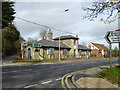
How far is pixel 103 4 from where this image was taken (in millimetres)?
8281

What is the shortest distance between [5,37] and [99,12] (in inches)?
1435

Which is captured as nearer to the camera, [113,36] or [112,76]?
[112,76]

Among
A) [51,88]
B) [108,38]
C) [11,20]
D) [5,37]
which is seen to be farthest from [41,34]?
[51,88]

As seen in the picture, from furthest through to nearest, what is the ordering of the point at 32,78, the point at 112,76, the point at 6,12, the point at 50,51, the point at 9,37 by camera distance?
the point at 9,37 → the point at 50,51 → the point at 6,12 → the point at 112,76 → the point at 32,78

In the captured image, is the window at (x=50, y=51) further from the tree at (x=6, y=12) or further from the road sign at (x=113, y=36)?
the road sign at (x=113, y=36)

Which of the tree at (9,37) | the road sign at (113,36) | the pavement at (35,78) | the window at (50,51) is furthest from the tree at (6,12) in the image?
the road sign at (113,36)

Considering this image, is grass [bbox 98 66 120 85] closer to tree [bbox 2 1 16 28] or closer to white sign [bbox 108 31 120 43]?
white sign [bbox 108 31 120 43]

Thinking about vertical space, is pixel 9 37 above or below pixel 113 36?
above

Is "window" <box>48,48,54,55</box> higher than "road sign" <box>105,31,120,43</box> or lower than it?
lower

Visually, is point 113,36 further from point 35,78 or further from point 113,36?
point 35,78

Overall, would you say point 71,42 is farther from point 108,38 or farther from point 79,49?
point 108,38

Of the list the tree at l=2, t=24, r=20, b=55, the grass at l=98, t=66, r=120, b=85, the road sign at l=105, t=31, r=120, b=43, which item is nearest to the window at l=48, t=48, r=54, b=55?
the tree at l=2, t=24, r=20, b=55

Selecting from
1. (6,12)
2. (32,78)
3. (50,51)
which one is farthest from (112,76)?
(6,12)

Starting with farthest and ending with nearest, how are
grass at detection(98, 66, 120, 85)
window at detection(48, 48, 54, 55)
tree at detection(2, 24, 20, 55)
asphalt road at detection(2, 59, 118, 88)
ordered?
tree at detection(2, 24, 20, 55)
window at detection(48, 48, 54, 55)
grass at detection(98, 66, 120, 85)
asphalt road at detection(2, 59, 118, 88)
